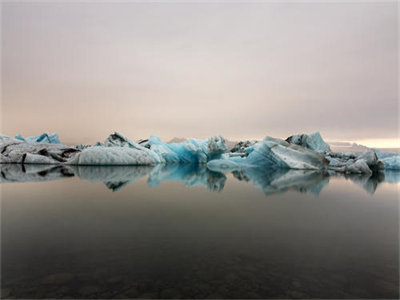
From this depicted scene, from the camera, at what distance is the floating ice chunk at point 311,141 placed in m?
17.8

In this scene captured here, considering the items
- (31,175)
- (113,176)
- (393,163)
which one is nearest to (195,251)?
(113,176)

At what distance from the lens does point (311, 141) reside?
18297 mm

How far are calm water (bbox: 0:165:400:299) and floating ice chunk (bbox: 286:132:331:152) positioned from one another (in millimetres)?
15642

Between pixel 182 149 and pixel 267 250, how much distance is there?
1538 centimetres

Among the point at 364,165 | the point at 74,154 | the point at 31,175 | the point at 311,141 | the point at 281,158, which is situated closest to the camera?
the point at 31,175

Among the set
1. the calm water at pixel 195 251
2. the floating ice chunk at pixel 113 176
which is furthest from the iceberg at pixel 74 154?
the calm water at pixel 195 251

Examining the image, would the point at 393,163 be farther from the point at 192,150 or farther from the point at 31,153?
the point at 31,153

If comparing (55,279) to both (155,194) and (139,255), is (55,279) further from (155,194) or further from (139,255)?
(155,194)

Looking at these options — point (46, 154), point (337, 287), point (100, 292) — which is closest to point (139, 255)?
point (100, 292)

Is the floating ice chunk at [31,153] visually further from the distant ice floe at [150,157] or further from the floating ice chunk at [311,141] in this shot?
the floating ice chunk at [311,141]

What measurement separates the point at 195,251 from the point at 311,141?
1863cm

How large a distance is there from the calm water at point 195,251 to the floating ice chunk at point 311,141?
15642 millimetres

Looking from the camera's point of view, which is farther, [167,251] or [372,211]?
[372,211]

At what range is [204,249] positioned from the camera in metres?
1.65
